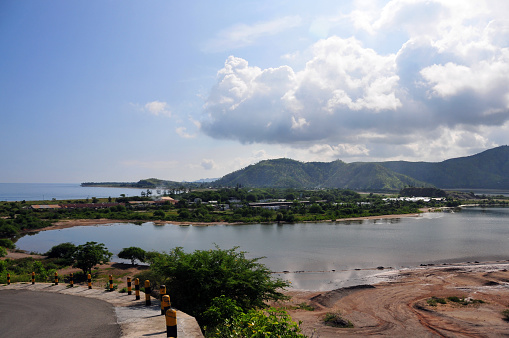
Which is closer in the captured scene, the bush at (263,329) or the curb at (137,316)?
the bush at (263,329)

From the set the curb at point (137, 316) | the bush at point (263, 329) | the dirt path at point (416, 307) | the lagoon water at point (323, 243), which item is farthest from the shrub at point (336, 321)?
the bush at point (263, 329)

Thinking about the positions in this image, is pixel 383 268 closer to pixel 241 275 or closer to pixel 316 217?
pixel 241 275

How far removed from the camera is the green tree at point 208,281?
396 inches

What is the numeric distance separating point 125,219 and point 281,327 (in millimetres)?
79522

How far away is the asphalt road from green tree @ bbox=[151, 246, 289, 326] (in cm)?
208

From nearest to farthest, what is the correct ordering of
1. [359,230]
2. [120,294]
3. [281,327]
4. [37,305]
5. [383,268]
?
[281,327], [37,305], [120,294], [383,268], [359,230]

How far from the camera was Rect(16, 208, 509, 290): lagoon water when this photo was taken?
31984 mm

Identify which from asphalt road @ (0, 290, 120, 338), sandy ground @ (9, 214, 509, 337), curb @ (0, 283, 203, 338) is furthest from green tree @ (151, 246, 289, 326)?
sandy ground @ (9, 214, 509, 337)

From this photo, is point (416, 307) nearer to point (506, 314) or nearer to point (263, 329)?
point (506, 314)

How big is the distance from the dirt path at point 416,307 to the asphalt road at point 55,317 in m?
9.67

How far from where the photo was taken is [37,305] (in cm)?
971

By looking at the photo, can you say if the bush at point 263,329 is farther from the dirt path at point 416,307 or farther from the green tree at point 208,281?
the dirt path at point 416,307

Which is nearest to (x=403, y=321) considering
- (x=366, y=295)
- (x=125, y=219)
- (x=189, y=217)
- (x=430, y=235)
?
(x=366, y=295)

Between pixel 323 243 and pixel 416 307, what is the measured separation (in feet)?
83.3
